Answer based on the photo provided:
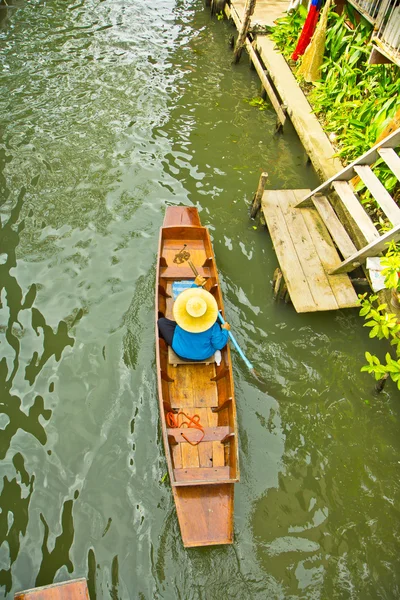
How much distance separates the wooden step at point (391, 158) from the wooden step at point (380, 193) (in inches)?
13.5

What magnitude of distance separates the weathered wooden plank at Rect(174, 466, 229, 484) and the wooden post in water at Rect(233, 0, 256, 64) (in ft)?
46.5

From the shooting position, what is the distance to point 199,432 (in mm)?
6336

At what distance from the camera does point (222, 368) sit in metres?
7.02

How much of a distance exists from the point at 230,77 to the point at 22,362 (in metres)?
11.9

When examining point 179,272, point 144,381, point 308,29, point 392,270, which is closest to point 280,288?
point 179,272

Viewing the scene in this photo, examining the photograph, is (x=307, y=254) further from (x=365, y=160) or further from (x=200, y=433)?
(x=200, y=433)

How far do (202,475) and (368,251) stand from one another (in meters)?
4.77

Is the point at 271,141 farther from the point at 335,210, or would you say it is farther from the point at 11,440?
the point at 11,440

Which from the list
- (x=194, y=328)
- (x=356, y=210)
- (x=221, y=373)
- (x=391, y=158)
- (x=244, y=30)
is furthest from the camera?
(x=244, y=30)

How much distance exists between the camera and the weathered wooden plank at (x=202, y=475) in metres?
5.66

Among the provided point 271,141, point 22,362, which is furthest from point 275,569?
point 271,141

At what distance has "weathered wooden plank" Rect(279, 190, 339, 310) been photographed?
26.4 ft

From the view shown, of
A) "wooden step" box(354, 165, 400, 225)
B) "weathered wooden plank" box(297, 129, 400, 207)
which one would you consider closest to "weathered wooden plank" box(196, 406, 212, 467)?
"wooden step" box(354, 165, 400, 225)

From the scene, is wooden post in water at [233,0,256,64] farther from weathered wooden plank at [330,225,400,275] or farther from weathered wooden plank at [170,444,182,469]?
weathered wooden plank at [170,444,182,469]
